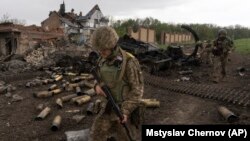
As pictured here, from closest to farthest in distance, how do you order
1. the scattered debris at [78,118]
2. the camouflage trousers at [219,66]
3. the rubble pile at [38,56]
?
the scattered debris at [78,118], the camouflage trousers at [219,66], the rubble pile at [38,56]

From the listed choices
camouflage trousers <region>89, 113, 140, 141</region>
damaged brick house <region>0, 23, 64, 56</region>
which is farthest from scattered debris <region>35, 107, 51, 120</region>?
damaged brick house <region>0, 23, 64, 56</region>

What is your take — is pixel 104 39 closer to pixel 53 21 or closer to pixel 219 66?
pixel 219 66

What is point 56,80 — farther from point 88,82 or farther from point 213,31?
point 213,31

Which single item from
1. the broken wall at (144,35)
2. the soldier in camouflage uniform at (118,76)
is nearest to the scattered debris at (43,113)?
the soldier in camouflage uniform at (118,76)

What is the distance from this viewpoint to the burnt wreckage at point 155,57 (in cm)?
1755

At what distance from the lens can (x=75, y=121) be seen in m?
9.56

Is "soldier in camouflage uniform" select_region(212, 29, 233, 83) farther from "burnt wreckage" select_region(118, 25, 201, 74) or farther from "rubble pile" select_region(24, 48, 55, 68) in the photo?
"rubble pile" select_region(24, 48, 55, 68)

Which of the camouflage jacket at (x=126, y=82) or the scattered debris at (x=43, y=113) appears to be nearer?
the camouflage jacket at (x=126, y=82)

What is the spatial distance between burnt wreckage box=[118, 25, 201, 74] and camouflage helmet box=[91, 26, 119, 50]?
12.9 meters

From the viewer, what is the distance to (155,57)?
709 inches

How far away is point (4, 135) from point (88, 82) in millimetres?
5623

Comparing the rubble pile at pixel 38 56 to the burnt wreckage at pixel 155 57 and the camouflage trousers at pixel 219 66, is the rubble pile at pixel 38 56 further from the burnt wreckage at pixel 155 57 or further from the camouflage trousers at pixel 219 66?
the camouflage trousers at pixel 219 66

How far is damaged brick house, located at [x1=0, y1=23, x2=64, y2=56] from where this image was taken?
35.7 m

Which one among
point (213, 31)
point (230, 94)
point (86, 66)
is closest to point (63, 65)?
point (86, 66)
